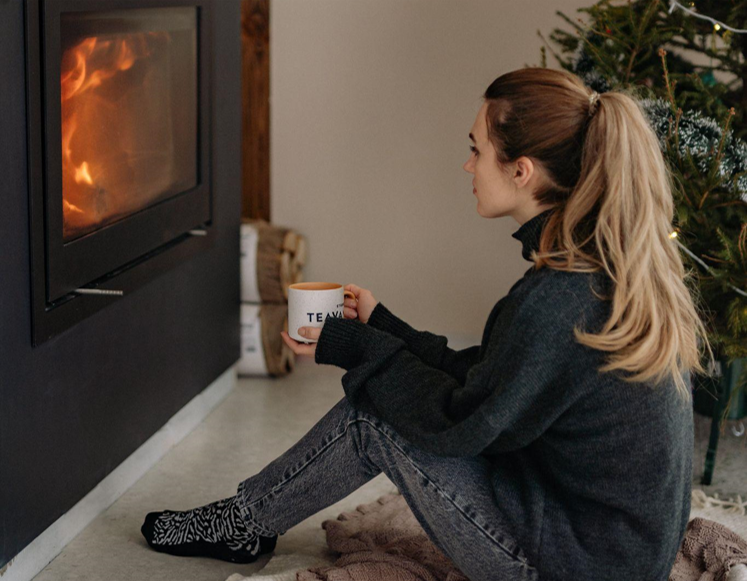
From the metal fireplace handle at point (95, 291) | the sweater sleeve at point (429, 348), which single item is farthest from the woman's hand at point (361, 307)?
the metal fireplace handle at point (95, 291)

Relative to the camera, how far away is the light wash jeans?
137cm

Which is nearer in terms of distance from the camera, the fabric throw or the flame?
the fabric throw

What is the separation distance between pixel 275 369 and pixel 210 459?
0.64 metres

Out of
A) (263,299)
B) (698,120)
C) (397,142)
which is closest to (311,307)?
(698,120)

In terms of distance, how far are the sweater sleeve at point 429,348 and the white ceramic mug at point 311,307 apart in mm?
122

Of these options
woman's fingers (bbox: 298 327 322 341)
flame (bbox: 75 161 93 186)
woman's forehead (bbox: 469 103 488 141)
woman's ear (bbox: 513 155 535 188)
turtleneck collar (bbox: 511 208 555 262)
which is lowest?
woman's fingers (bbox: 298 327 322 341)

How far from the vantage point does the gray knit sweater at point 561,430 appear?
123 cm

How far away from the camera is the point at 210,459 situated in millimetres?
2295

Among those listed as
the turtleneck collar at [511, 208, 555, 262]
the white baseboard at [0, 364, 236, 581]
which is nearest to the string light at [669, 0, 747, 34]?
the turtleneck collar at [511, 208, 555, 262]

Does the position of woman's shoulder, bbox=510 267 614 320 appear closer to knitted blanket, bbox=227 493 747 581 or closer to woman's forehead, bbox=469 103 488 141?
woman's forehead, bbox=469 103 488 141

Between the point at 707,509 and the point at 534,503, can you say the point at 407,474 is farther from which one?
the point at 707,509

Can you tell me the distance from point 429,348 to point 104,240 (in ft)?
2.26

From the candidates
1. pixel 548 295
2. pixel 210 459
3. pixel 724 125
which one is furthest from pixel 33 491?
pixel 724 125

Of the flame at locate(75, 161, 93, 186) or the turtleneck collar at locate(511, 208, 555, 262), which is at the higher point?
the flame at locate(75, 161, 93, 186)
